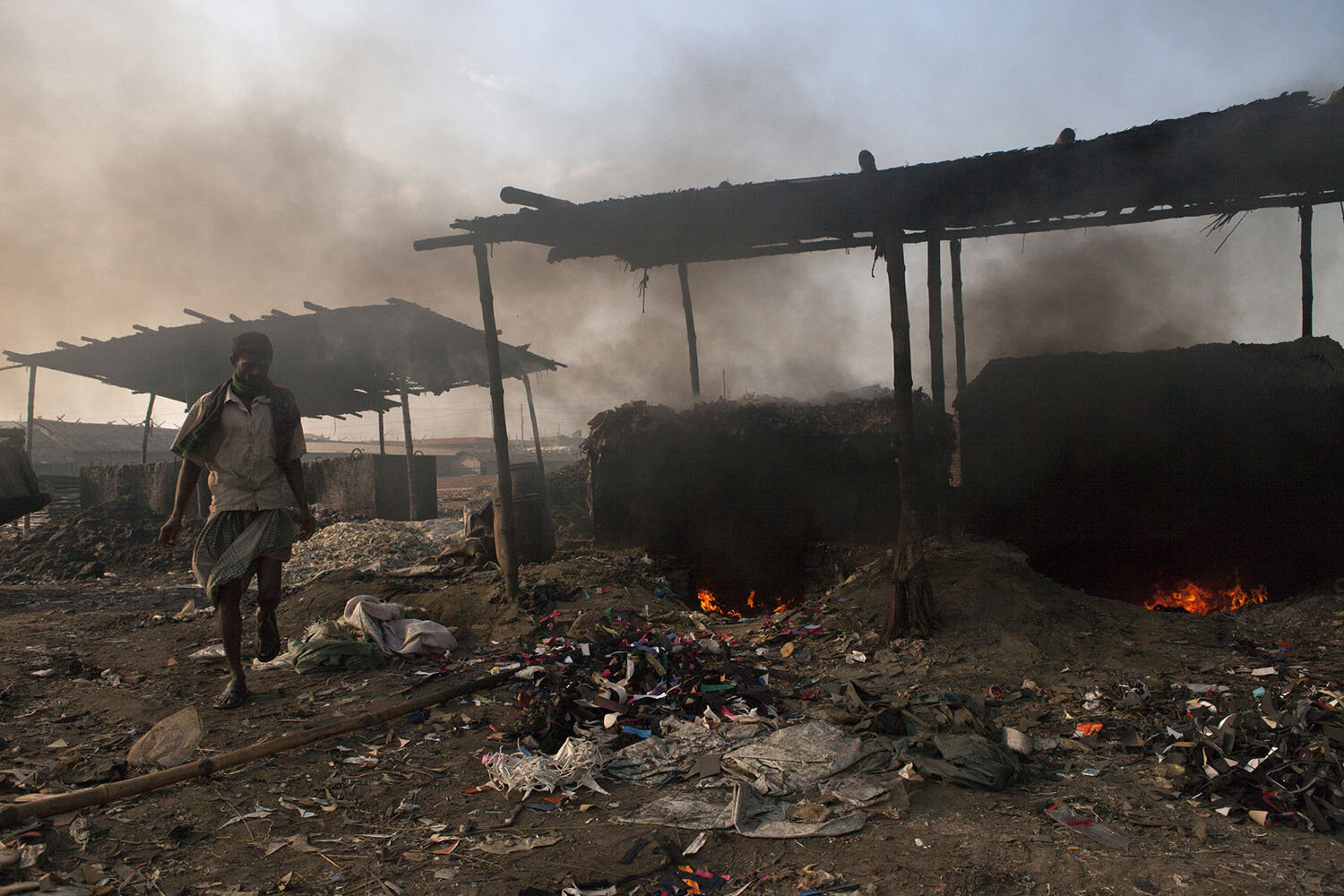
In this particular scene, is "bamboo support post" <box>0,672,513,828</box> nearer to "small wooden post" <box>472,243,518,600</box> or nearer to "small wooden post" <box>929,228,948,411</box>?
"small wooden post" <box>472,243,518,600</box>

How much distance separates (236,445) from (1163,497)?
834 cm

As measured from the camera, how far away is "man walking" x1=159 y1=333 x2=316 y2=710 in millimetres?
3855

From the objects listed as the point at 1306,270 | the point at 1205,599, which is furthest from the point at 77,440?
the point at 1306,270

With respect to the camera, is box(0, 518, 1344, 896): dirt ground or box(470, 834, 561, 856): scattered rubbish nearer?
box(0, 518, 1344, 896): dirt ground

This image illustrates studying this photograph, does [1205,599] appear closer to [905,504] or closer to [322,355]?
[905,504]

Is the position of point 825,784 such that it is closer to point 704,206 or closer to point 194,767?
point 194,767

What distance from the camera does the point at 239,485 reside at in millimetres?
3949

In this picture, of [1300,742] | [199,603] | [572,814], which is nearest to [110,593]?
[199,603]

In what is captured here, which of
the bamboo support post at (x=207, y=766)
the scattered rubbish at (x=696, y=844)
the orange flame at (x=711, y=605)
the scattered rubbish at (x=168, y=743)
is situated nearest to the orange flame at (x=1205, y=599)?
the orange flame at (x=711, y=605)

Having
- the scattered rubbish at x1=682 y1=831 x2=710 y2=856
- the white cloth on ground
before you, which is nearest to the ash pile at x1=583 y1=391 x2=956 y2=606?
the white cloth on ground

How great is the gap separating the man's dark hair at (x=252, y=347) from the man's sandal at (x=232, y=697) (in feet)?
5.90

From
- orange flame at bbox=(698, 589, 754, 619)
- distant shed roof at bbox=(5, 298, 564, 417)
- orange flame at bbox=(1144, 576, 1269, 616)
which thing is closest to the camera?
orange flame at bbox=(1144, 576, 1269, 616)

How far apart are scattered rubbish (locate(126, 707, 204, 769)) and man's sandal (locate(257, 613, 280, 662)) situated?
84 centimetres

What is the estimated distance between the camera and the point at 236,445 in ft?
12.9
